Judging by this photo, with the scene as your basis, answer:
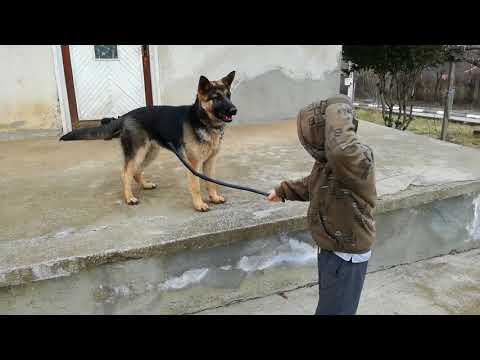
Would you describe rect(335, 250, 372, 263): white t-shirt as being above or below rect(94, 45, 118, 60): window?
Result: below

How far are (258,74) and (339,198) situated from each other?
19.7 feet

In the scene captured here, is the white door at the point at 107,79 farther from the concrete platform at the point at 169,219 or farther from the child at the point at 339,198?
the child at the point at 339,198

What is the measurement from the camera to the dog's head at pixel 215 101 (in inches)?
125

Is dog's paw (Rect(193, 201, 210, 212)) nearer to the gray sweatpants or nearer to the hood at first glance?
the gray sweatpants

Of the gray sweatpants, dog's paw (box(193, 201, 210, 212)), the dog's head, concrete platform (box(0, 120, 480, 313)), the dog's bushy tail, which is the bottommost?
concrete platform (box(0, 120, 480, 313))

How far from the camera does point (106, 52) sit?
6.82 meters

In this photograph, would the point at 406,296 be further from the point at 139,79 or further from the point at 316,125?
the point at 139,79

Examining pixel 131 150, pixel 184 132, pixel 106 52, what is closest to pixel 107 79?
pixel 106 52

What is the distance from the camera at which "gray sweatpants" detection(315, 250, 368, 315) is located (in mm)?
2057

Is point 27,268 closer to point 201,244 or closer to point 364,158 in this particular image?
point 201,244

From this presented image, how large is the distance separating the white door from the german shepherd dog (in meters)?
3.52

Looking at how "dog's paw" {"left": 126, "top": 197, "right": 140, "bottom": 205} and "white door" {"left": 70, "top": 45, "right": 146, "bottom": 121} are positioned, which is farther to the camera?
"white door" {"left": 70, "top": 45, "right": 146, "bottom": 121}

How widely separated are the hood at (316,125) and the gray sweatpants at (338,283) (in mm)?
563

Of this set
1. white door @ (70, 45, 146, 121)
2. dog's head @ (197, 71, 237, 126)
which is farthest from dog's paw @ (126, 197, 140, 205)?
white door @ (70, 45, 146, 121)
